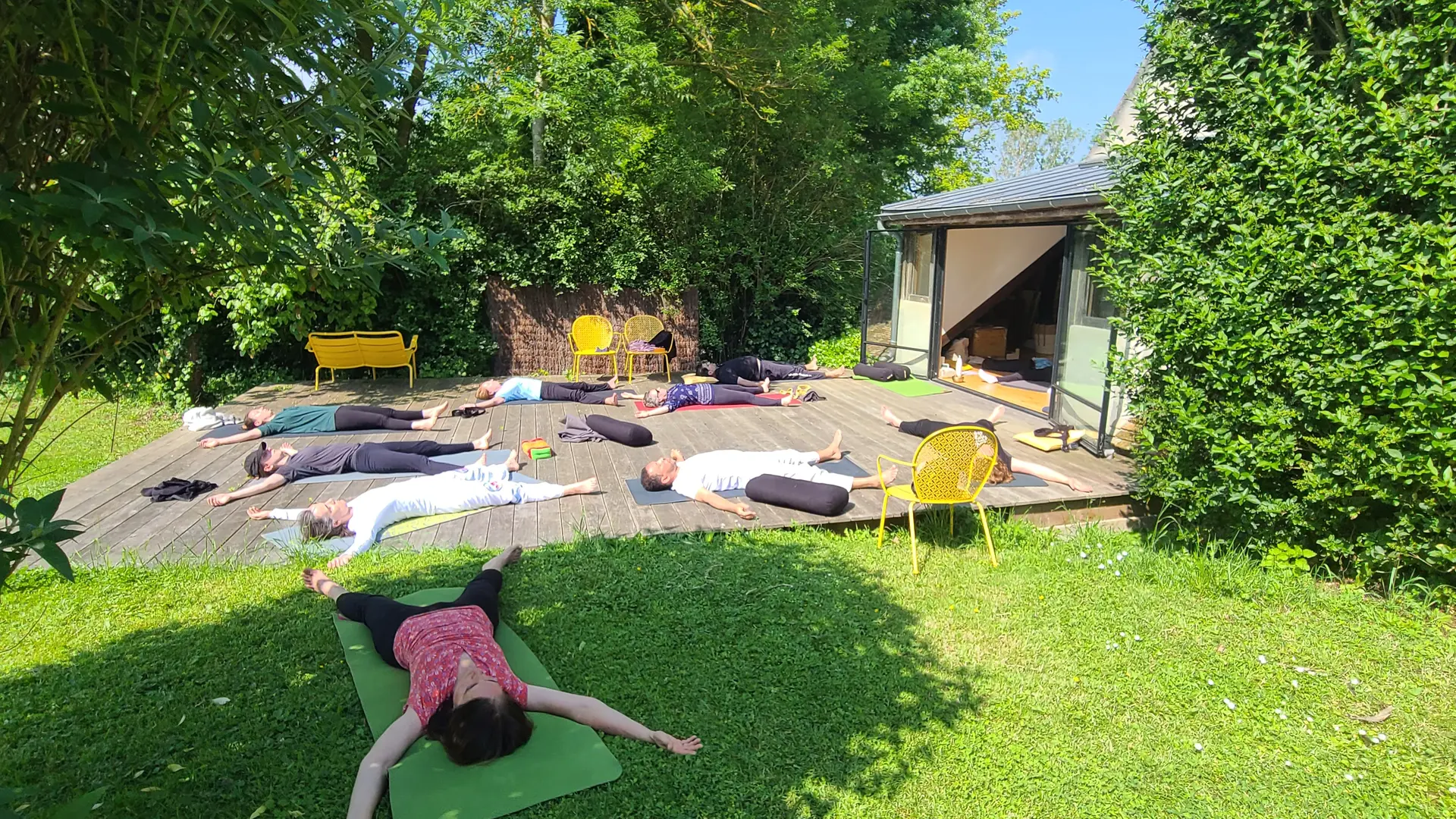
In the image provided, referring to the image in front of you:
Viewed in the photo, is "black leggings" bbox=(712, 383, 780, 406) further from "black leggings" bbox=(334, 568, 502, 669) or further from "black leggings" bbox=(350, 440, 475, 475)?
"black leggings" bbox=(334, 568, 502, 669)

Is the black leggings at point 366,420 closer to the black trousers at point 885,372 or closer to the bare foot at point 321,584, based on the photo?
the bare foot at point 321,584

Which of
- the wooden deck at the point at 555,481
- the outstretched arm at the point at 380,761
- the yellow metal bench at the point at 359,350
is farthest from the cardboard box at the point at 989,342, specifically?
the outstretched arm at the point at 380,761

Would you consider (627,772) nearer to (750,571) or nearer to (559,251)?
(750,571)

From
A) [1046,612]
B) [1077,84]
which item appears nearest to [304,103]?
[1046,612]

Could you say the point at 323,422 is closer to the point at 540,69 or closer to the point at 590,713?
the point at 540,69

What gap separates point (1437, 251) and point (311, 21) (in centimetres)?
434

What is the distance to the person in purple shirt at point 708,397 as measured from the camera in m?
8.35

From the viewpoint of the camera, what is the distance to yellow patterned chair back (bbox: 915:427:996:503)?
13.8ft

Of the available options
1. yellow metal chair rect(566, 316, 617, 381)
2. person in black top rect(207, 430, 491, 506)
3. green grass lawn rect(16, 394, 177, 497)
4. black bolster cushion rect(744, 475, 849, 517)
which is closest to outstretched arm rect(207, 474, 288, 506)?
person in black top rect(207, 430, 491, 506)

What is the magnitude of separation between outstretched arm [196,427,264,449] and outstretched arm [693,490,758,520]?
4.47 m

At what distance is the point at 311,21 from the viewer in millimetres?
1482

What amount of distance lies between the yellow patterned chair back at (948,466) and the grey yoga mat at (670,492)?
1.39 meters

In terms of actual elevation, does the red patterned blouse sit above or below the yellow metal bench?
below

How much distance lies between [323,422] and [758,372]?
4900 millimetres
